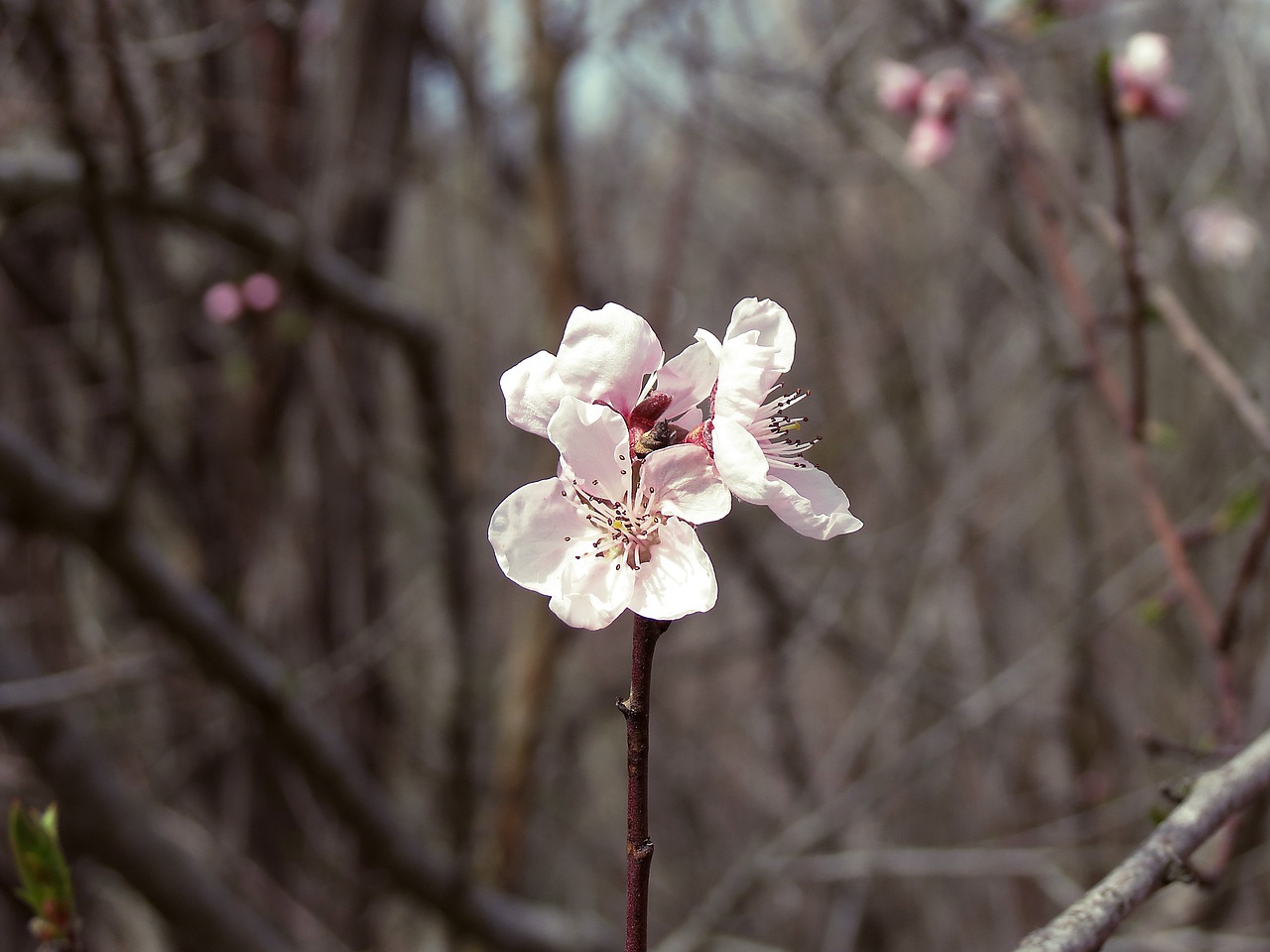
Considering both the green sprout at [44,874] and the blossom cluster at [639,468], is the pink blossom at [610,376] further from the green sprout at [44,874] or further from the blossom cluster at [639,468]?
the green sprout at [44,874]

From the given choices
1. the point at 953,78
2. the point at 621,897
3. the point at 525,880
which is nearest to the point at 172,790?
the point at 525,880

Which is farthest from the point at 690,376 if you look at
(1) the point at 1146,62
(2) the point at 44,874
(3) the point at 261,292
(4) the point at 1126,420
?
(3) the point at 261,292

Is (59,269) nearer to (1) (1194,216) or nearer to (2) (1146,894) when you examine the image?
(2) (1146,894)

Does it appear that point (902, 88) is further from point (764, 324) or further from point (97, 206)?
point (764, 324)

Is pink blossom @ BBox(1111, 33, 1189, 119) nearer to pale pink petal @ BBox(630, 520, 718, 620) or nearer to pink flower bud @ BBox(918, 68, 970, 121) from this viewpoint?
pink flower bud @ BBox(918, 68, 970, 121)

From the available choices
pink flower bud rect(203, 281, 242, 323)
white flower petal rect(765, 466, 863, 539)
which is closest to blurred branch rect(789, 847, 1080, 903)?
white flower petal rect(765, 466, 863, 539)

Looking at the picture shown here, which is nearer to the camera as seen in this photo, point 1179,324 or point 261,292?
point 1179,324
